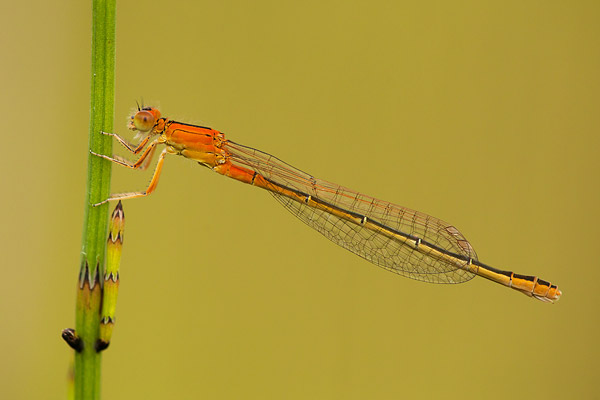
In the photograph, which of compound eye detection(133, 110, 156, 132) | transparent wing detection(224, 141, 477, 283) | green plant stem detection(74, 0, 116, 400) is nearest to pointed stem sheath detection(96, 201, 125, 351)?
green plant stem detection(74, 0, 116, 400)

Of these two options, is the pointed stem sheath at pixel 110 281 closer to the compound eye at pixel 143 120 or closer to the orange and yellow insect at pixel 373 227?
the compound eye at pixel 143 120

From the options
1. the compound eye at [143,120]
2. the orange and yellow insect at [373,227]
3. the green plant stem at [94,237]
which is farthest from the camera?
the orange and yellow insect at [373,227]

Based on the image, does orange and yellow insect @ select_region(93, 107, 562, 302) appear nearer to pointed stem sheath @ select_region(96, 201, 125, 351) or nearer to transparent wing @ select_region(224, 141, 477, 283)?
transparent wing @ select_region(224, 141, 477, 283)

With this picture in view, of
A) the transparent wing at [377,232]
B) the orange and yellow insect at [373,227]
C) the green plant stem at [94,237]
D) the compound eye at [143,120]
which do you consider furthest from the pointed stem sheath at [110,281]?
the transparent wing at [377,232]

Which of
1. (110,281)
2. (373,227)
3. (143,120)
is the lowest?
(110,281)

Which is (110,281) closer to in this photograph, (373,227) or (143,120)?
(143,120)

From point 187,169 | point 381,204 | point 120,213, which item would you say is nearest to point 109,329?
point 120,213

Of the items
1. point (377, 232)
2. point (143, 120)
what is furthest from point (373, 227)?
point (143, 120)
